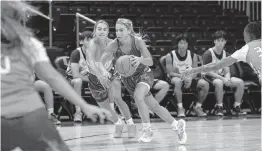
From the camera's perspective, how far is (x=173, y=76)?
912 centimetres

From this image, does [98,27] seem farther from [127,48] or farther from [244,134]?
[244,134]

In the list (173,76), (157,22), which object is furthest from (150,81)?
(157,22)

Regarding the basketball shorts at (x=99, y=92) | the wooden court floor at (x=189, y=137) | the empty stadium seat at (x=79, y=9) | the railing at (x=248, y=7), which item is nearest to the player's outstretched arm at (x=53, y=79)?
the wooden court floor at (x=189, y=137)

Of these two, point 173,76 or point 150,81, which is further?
point 173,76

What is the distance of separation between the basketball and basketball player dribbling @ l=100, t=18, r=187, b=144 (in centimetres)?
6

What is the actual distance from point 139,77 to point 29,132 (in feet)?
13.0

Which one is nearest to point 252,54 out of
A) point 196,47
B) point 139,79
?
point 139,79

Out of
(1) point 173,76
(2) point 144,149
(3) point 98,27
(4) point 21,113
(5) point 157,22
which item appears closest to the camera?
(4) point 21,113

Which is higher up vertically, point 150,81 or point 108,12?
point 108,12

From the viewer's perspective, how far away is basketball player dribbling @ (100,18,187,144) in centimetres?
558

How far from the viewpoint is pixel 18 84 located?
6.45 ft

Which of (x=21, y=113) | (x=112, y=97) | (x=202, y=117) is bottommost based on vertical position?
(x=202, y=117)

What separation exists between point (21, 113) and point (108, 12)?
1021 cm

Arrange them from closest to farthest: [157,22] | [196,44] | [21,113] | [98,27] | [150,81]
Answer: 1. [21,113]
2. [150,81]
3. [98,27]
4. [196,44]
5. [157,22]
